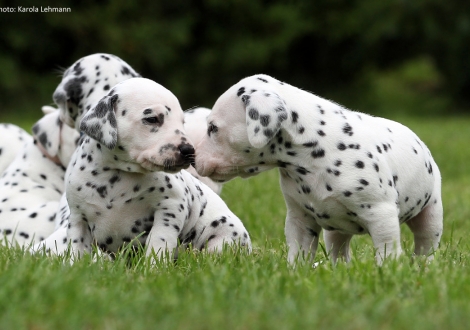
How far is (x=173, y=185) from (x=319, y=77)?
22.7 meters

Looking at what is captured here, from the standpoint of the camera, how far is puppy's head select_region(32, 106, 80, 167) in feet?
24.8

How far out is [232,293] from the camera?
3914mm

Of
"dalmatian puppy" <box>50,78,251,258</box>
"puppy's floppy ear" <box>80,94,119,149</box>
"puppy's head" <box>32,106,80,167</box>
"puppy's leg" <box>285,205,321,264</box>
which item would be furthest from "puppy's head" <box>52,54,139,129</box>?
"puppy's leg" <box>285,205,321,264</box>

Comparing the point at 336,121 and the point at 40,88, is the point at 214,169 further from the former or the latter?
the point at 40,88

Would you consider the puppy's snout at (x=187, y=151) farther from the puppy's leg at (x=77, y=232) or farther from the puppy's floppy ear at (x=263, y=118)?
the puppy's leg at (x=77, y=232)

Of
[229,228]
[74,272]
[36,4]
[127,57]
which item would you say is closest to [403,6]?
[127,57]

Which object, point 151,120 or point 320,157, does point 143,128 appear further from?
point 320,157

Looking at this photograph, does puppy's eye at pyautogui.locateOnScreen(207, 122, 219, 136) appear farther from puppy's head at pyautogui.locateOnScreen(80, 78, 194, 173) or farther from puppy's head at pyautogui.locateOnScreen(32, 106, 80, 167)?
puppy's head at pyautogui.locateOnScreen(32, 106, 80, 167)

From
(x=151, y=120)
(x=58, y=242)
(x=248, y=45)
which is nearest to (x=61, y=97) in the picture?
(x=58, y=242)

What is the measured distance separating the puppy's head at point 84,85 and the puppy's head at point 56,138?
1.15ft

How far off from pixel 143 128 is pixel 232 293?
5.39 ft

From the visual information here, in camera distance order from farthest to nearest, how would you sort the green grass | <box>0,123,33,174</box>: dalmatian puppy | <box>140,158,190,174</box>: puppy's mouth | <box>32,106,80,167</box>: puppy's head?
1. <box>0,123,33,174</box>: dalmatian puppy
2. <box>32,106,80,167</box>: puppy's head
3. <box>140,158,190,174</box>: puppy's mouth
4. the green grass

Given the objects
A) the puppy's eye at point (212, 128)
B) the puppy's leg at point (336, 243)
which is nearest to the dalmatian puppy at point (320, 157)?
the puppy's eye at point (212, 128)

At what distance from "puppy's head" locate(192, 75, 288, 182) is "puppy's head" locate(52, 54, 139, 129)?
213 cm
